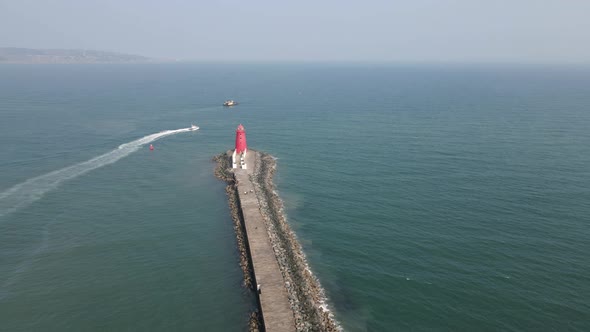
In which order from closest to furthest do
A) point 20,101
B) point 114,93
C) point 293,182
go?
point 293,182, point 20,101, point 114,93

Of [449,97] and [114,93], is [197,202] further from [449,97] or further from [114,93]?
[114,93]

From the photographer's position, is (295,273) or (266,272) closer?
(266,272)

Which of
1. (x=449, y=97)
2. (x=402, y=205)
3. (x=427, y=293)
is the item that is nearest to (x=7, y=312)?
(x=427, y=293)

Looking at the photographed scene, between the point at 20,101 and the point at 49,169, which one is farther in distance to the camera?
the point at 20,101

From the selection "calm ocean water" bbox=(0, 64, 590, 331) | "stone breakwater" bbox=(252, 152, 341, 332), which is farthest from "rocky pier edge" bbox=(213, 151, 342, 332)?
"calm ocean water" bbox=(0, 64, 590, 331)

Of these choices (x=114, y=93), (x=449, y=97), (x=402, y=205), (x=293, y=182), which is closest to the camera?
(x=402, y=205)

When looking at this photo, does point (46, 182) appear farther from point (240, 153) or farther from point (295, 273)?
point (295, 273)

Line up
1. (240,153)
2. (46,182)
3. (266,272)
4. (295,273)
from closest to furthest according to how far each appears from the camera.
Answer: (266,272) → (295,273) → (46,182) → (240,153)

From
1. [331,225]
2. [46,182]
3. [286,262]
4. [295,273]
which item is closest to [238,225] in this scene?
[286,262]
